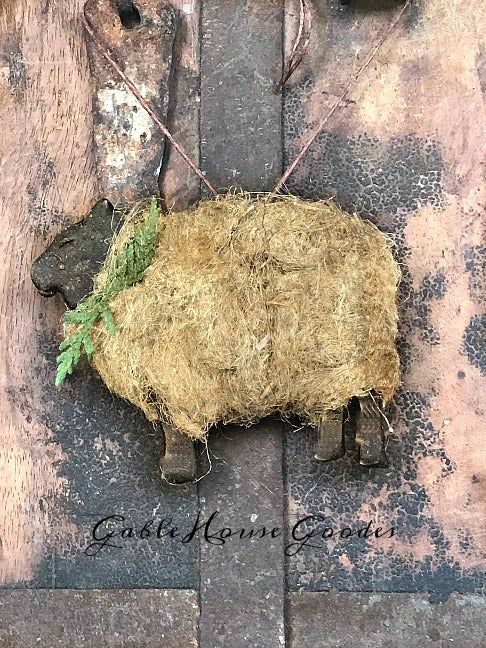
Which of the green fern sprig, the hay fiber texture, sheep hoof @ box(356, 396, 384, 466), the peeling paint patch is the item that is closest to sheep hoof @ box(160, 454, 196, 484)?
the hay fiber texture

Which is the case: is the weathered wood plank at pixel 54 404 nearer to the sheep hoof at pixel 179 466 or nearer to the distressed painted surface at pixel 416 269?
the sheep hoof at pixel 179 466

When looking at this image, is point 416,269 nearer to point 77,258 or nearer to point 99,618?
point 77,258

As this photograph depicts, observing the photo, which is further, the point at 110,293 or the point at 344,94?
the point at 344,94

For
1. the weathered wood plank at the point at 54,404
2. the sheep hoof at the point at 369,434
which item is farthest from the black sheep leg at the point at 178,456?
the sheep hoof at the point at 369,434

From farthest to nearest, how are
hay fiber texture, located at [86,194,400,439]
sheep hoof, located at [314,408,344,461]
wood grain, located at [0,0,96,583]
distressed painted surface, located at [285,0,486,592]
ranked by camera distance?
wood grain, located at [0,0,96,583], distressed painted surface, located at [285,0,486,592], sheep hoof, located at [314,408,344,461], hay fiber texture, located at [86,194,400,439]

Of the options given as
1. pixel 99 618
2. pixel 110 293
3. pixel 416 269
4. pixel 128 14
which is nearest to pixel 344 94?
pixel 416 269

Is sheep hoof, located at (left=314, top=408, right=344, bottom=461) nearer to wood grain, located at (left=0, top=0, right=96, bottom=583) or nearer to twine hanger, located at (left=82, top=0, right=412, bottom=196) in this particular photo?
twine hanger, located at (left=82, top=0, right=412, bottom=196)
